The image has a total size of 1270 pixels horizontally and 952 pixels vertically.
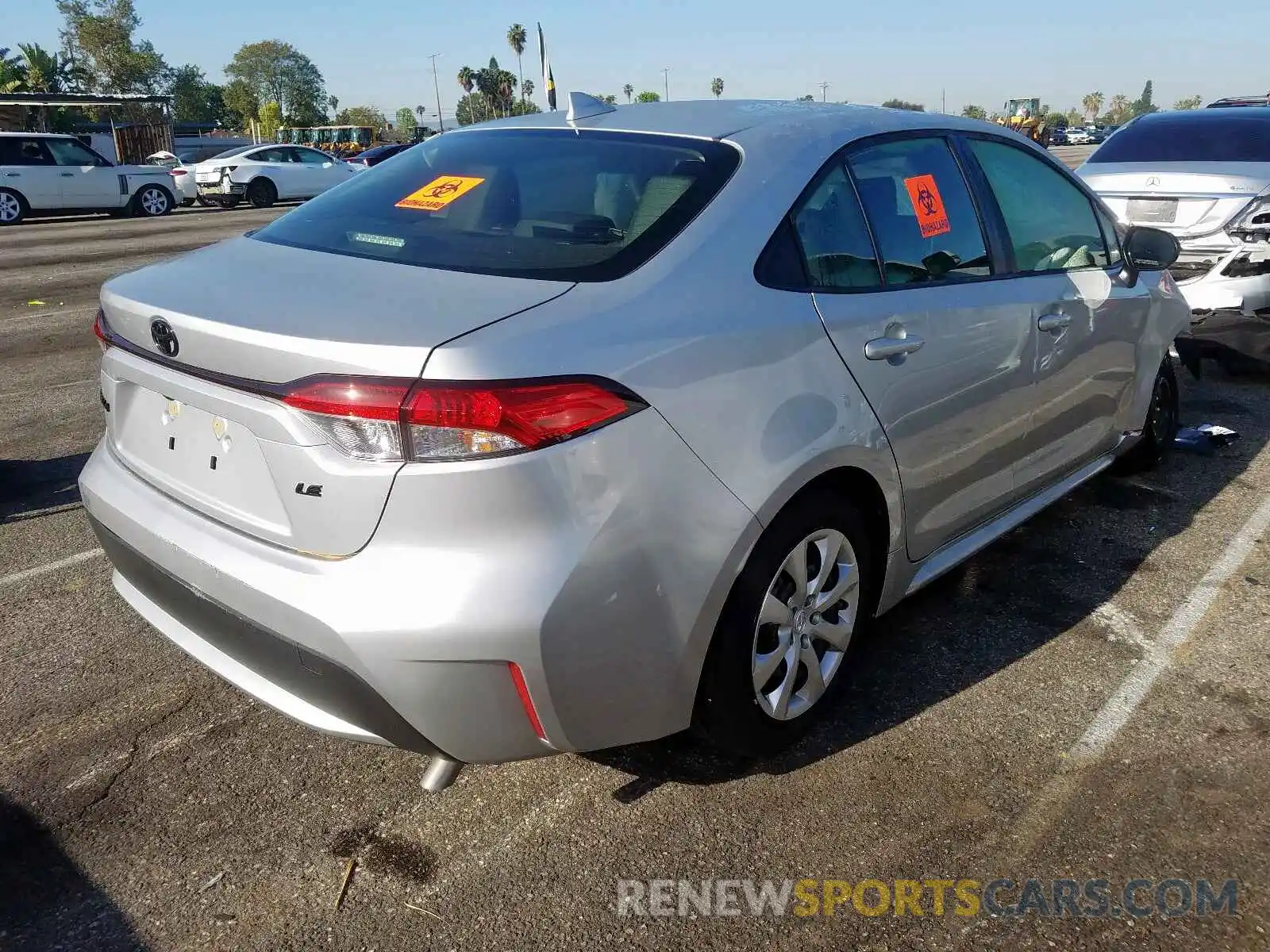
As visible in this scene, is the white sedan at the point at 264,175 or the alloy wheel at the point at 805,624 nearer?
the alloy wheel at the point at 805,624

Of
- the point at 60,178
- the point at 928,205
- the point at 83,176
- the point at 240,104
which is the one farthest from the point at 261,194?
the point at 240,104

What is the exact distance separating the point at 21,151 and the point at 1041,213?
20.8m

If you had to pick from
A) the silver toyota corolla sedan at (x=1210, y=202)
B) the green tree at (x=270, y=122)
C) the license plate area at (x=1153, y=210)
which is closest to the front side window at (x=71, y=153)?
the silver toyota corolla sedan at (x=1210, y=202)

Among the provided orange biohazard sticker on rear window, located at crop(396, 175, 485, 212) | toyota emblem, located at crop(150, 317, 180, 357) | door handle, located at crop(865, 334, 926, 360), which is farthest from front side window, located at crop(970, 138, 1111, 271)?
toyota emblem, located at crop(150, 317, 180, 357)

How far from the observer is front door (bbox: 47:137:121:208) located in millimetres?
19859

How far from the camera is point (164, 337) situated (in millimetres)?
2430

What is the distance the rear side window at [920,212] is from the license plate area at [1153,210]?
4.74 metres

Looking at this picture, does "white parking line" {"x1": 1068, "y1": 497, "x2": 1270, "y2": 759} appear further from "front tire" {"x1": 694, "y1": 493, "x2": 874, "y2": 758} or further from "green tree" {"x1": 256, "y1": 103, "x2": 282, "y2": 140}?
"green tree" {"x1": 256, "y1": 103, "x2": 282, "y2": 140}

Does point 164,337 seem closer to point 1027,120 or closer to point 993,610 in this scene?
point 993,610

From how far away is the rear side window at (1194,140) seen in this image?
7.76 m

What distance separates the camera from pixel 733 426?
7.85ft

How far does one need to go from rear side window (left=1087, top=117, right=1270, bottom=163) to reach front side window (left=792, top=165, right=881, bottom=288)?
612 cm

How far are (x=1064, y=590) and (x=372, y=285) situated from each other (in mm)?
2826

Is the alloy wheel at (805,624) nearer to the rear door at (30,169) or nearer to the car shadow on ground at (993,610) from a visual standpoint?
the car shadow on ground at (993,610)
